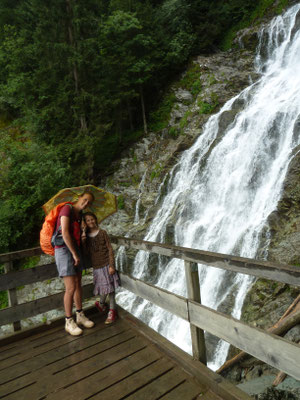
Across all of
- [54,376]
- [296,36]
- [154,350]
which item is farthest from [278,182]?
[296,36]

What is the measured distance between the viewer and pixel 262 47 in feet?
59.1

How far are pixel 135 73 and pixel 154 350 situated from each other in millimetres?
18214

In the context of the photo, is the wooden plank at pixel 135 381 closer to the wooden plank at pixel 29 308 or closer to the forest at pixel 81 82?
the wooden plank at pixel 29 308

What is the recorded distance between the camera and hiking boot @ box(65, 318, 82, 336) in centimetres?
354

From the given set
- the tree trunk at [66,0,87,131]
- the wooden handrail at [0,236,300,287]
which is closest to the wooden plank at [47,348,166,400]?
the wooden handrail at [0,236,300,287]

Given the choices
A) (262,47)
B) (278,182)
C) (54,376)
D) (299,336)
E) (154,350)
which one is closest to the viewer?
(54,376)

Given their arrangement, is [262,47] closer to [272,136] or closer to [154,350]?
[272,136]

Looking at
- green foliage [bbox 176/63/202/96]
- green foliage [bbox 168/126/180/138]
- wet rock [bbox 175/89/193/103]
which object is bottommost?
green foliage [bbox 168/126/180/138]

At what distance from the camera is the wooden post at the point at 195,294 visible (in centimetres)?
265

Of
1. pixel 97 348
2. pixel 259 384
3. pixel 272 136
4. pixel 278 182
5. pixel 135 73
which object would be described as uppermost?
pixel 135 73

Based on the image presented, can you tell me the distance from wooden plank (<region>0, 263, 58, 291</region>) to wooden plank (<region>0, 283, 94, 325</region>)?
0.88 feet

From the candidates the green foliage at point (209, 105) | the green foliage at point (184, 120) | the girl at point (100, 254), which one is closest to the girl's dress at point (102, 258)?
the girl at point (100, 254)

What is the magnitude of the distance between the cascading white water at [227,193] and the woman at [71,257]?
11.8ft

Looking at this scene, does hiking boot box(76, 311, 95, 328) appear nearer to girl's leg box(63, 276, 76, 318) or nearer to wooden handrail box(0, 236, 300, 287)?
girl's leg box(63, 276, 76, 318)
